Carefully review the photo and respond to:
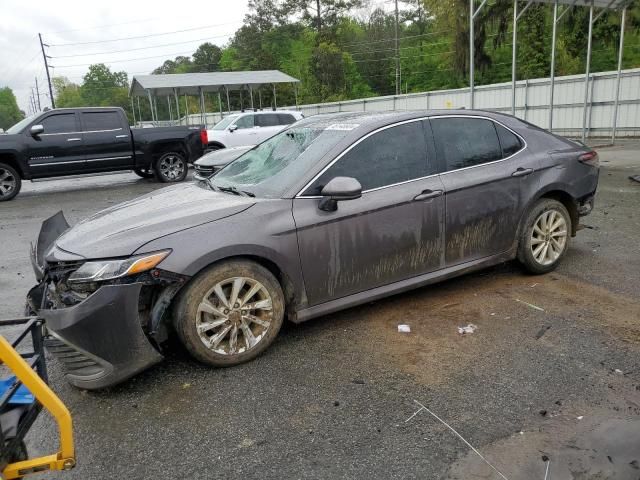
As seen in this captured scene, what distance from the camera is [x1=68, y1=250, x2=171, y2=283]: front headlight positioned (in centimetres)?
310

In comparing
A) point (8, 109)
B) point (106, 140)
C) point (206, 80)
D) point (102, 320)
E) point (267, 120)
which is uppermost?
point (8, 109)

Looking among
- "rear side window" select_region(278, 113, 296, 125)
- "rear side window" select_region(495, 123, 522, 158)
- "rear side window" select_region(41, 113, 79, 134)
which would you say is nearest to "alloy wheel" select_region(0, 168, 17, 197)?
"rear side window" select_region(41, 113, 79, 134)

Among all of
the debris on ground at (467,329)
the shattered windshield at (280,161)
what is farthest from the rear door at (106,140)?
the debris on ground at (467,329)

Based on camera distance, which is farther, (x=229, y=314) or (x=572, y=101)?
(x=572, y=101)

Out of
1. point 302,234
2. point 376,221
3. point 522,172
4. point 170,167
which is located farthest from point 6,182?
point 522,172

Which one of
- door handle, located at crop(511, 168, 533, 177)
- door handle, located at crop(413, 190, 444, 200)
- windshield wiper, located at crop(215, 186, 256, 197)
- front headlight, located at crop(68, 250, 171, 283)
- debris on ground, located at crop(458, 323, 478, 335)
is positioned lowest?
debris on ground, located at crop(458, 323, 478, 335)

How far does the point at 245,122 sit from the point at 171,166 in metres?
4.43

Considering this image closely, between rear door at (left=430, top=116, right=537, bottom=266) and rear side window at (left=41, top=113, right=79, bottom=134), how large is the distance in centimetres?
1080

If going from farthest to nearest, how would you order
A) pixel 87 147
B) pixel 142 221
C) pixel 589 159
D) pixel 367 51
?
1. pixel 367 51
2. pixel 87 147
3. pixel 589 159
4. pixel 142 221

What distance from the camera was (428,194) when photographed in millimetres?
4117

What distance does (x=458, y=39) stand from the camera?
111 feet

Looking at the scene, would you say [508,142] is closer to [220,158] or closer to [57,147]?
[220,158]

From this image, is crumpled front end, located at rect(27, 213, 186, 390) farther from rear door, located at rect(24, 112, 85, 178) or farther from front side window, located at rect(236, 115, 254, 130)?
front side window, located at rect(236, 115, 254, 130)

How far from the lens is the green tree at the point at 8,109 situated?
428 ft
